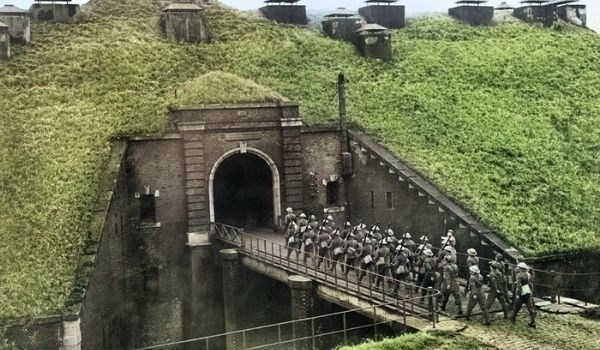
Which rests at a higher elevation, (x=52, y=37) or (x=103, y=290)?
(x=52, y=37)

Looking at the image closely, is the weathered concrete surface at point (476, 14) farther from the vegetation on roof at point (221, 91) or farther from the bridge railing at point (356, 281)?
the bridge railing at point (356, 281)

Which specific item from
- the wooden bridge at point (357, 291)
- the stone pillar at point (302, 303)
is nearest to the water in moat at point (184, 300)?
the wooden bridge at point (357, 291)

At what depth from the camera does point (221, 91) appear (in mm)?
27688

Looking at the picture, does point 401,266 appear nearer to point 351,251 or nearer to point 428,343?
point 351,251

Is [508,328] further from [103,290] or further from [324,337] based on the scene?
[103,290]

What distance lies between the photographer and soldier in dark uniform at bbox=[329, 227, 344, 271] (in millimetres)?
20375

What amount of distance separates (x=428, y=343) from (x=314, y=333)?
556 centimetres

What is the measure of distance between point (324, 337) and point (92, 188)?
9677 millimetres

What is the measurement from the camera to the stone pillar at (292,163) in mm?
27078

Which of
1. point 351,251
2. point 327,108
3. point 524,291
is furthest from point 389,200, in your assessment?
point 524,291

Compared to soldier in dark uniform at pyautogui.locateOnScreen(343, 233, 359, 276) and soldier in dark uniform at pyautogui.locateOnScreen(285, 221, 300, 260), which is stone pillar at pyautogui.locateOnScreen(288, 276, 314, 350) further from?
soldier in dark uniform at pyautogui.locateOnScreen(285, 221, 300, 260)

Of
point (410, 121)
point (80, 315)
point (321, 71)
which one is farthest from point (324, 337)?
point (321, 71)

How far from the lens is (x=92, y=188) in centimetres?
2350

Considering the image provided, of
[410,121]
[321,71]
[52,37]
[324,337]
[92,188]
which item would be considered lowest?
[324,337]
